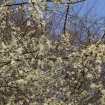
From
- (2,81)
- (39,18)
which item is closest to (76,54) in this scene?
(39,18)

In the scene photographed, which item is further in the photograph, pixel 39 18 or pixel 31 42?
pixel 31 42

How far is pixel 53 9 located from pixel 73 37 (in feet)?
31.9

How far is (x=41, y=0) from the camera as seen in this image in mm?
3074

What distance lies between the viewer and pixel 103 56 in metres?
2.56

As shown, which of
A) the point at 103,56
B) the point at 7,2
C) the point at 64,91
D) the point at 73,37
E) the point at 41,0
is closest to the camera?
the point at 103,56

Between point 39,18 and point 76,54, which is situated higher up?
point 39,18

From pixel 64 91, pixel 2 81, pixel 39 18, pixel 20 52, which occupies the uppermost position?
pixel 39 18

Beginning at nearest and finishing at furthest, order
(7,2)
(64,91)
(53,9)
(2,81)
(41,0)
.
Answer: (41,0) → (53,9) → (7,2) → (2,81) → (64,91)

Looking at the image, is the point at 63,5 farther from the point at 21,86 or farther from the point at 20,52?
the point at 21,86

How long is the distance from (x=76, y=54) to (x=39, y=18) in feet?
2.31

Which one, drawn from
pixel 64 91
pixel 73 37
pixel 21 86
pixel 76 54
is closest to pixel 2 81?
pixel 21 86

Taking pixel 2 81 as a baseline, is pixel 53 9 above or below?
above

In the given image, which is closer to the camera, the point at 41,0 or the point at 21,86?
the point at 41,0

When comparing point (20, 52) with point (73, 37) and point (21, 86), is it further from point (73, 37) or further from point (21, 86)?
point (73, 37)
